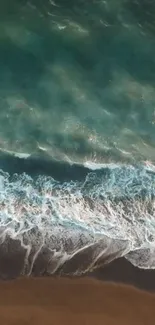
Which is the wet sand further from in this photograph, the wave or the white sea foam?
the white sea foam

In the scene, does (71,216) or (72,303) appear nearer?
(72,303)

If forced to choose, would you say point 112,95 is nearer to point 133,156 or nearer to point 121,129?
point 121,129

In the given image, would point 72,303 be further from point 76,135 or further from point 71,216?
point 76,135

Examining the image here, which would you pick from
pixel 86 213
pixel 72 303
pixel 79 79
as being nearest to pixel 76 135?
pixel 79 79

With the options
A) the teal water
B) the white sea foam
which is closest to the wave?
the white sea foam

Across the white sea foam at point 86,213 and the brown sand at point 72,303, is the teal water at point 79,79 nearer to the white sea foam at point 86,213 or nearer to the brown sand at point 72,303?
the white sea foam at point 86,213

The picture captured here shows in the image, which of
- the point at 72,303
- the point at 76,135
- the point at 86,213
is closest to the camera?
the point at 72,303

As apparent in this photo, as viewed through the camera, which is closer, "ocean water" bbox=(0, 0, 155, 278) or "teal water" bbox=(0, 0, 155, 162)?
"ocean water" bbox=(0, 0, 155, 278)
